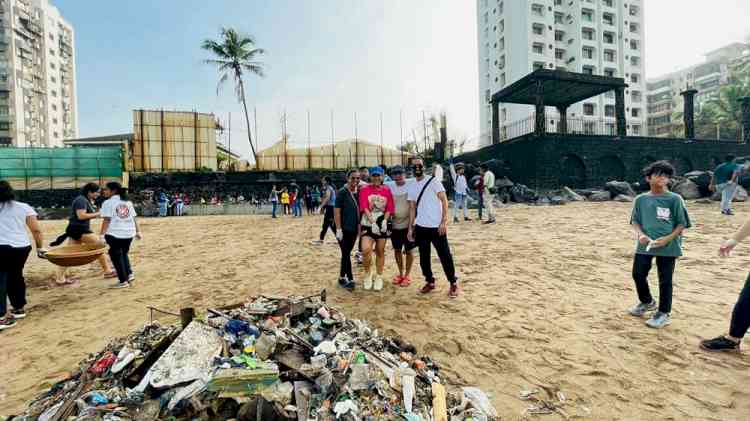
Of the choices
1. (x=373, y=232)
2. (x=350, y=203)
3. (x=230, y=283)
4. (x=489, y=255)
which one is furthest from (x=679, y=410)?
(x=230, y=283)

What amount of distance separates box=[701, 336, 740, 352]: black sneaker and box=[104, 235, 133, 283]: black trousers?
7.24m

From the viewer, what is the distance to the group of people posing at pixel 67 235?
412 centimetres

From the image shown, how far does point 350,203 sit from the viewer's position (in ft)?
16.7

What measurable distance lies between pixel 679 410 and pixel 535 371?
2.94 ft

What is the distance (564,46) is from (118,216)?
57895 millimetres

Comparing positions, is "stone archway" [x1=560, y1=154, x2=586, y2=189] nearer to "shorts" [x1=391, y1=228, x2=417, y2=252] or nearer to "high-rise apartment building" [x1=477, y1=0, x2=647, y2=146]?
"shorts" [x1=391, y1=228, x2=417, y2=252]

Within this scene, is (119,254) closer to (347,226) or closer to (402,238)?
(347,226)

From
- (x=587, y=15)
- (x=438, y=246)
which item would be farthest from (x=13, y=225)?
(x=587, y=15)

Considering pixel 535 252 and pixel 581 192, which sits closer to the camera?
pixel 535 252

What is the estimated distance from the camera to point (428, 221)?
14.8ft

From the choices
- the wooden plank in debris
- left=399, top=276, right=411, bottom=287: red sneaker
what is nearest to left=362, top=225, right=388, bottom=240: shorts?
left=399, top=276, right=411, bottom=287: red sneaker

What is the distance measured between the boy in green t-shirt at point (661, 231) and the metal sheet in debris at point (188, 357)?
4.08m

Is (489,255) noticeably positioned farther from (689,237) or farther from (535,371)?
(689,237)

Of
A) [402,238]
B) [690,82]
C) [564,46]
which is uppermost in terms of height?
[564,46]
